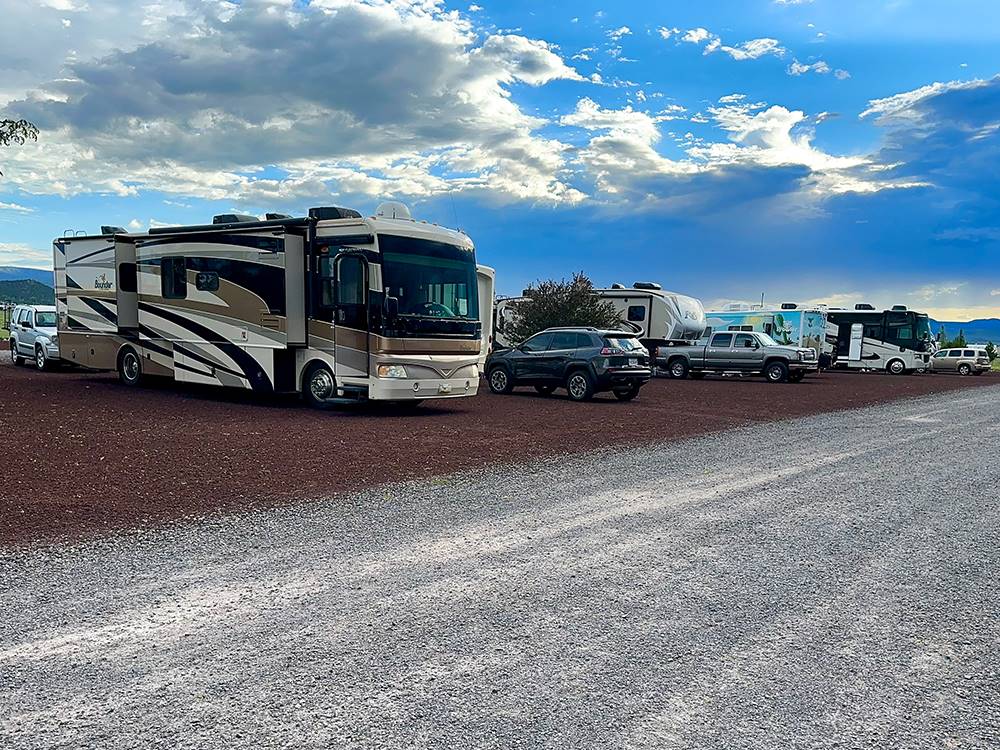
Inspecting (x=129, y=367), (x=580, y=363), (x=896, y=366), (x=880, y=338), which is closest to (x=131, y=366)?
(x=129, y=367)

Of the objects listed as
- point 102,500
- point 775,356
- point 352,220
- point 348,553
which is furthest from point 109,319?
point 775,356

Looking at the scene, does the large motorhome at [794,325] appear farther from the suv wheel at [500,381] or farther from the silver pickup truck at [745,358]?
the suv wheel at [500,381]

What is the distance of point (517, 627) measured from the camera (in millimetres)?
4254

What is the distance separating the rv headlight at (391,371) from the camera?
45.3ft

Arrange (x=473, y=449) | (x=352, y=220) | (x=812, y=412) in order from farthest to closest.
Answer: (x=812, y=412)
(x=352, y=220)
(x=473, y=449)

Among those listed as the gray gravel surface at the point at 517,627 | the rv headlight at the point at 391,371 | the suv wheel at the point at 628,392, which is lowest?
the gray gravel surface at the point at 517,627

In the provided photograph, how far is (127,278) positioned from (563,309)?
1779 centimetres

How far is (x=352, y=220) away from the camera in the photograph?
14.0 metres

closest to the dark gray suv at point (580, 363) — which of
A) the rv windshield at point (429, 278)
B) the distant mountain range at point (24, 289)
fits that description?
the rv windshield at point (429, 278)

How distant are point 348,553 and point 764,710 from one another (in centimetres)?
309

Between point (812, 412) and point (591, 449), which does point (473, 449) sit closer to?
point (591, 449)

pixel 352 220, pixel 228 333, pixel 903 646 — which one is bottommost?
pixel 903 646

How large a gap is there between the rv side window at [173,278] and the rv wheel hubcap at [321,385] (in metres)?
3.63

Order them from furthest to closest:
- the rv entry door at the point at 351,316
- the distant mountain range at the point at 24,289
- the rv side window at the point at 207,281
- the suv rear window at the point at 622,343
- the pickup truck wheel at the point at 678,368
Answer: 1. the distant mountain range at the point at 24,289
2. the pickup truck wheel at the point at 678,368
3. the suv rear window at the point at 622,343
4. the rv side window at the point at 207,281
5. the rv entry door at the point at 351,316
